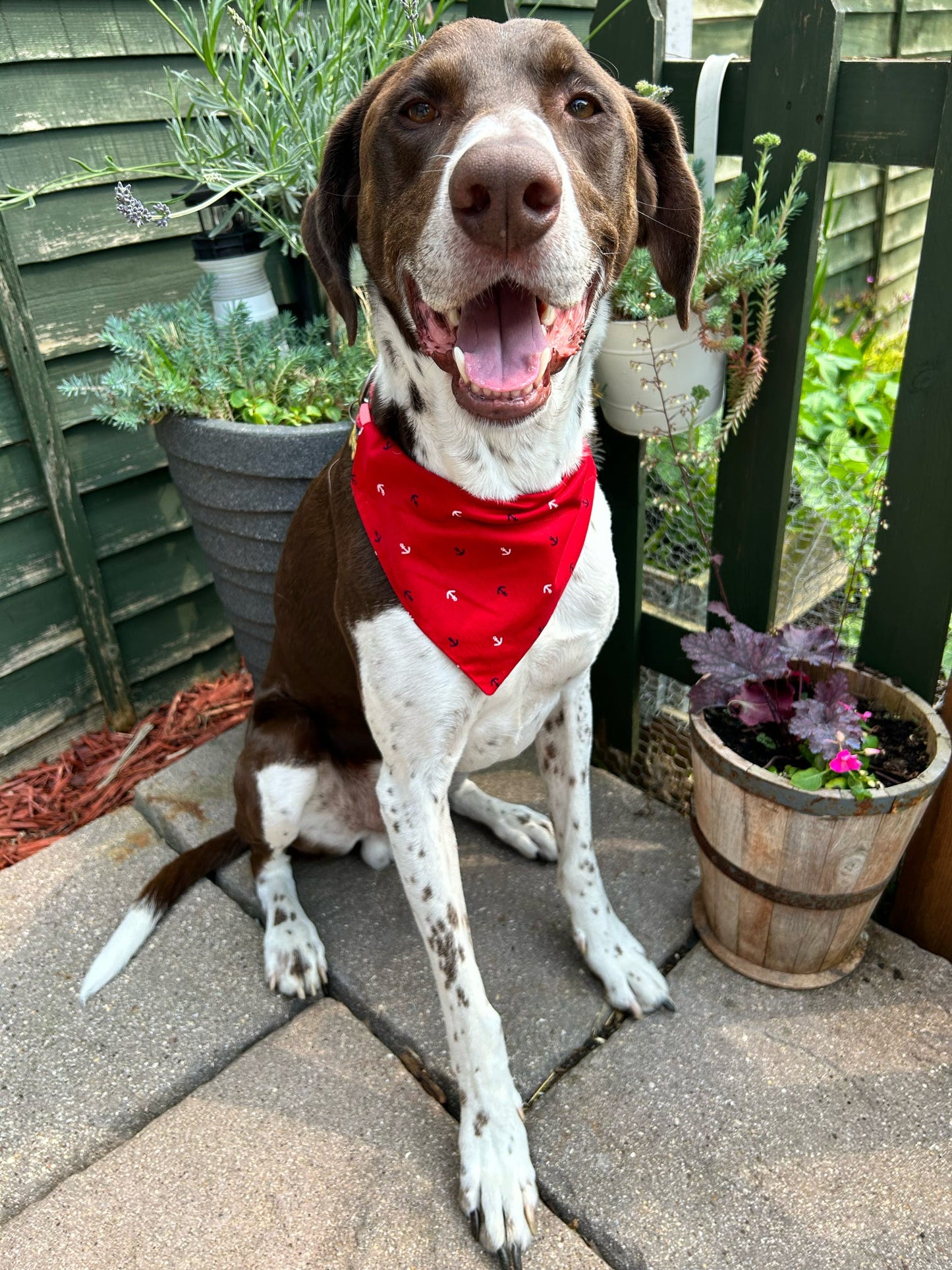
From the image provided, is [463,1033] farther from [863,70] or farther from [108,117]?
[108,117]

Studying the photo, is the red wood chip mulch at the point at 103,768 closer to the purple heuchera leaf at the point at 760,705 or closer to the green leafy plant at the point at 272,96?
the green leafy plant at the point at 272,96

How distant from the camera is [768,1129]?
185 centimetres

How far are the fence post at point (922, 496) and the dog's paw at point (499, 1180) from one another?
1.34 metres

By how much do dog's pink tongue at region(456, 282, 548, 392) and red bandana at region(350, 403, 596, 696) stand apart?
30 centimetres

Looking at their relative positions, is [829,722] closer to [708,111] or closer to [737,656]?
[737,656]

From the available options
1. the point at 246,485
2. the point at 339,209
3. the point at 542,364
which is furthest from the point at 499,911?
the point at 339,209

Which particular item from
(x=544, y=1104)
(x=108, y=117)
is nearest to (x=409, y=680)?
(x=544, y=1104)

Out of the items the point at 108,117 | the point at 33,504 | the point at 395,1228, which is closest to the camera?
the point at 395,1228

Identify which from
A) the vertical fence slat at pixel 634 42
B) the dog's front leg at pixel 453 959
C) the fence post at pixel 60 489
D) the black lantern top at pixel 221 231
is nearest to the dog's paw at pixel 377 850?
the dog's front leg at pixel 453 959

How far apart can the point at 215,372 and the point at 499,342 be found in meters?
1.27

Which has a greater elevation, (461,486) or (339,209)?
(339,209)

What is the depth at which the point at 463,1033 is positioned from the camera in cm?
181

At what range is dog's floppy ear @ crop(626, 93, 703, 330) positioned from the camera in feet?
5.89

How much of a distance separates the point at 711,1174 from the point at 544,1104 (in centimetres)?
35
